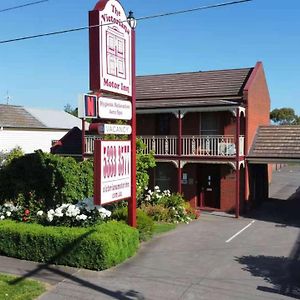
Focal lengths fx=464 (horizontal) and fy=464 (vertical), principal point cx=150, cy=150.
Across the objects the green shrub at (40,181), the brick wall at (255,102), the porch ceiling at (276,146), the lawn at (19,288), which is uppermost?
the brick wall at (255,102)

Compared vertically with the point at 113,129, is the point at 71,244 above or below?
below

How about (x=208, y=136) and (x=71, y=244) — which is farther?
(x=208, y=136)

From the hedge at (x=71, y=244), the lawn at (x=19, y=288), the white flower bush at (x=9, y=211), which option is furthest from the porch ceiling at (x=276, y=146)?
the lawn at (x=19, y=288)

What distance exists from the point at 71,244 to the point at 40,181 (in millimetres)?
5256

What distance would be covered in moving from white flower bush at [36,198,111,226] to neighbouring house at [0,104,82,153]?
22.5m

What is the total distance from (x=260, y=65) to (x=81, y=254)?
19398mm

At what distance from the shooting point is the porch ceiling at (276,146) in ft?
77.6

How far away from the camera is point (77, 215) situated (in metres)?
14.1

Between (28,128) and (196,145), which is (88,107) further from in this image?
(28,128)

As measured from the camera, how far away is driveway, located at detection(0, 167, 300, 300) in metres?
10.7

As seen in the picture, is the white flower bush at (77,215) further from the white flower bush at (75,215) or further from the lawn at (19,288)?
the lawn at (19,288)

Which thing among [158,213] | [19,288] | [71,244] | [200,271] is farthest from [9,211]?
[158,213]

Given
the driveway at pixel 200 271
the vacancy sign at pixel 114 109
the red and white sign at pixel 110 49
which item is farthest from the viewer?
the vacancy sign at pixel 114 109

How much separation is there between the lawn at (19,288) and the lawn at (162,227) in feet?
25.3
